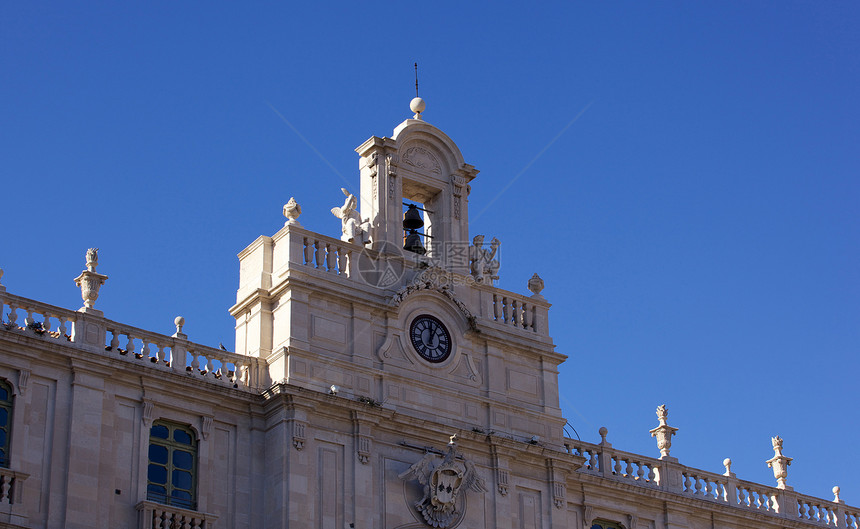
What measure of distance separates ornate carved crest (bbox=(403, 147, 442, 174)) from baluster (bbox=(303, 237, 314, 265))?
4330 millimetres

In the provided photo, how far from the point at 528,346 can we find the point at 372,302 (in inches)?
182

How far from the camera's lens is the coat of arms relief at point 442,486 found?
1474 inches

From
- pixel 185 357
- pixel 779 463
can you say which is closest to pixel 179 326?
pixel 185 357

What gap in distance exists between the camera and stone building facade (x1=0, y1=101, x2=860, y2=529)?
34062 mm

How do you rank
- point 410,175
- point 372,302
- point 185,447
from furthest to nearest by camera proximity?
1. point 410,175
2. point 372,302
3. point 185,447

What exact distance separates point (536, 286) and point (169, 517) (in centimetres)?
1239

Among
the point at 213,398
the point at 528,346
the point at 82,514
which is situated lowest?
the point at 82,514

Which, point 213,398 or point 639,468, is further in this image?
point 639,468

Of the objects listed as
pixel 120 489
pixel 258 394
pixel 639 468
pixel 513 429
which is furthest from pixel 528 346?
pixel 120 489

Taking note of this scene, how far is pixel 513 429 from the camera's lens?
1578 inches

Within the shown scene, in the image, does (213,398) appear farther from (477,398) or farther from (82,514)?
(477,398)

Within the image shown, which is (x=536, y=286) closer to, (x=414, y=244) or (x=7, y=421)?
(x=414, y=244)

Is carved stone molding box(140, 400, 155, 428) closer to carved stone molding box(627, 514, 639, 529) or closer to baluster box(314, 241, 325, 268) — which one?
baluster box(314, 241, 325, 268)

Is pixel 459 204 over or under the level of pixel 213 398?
over
